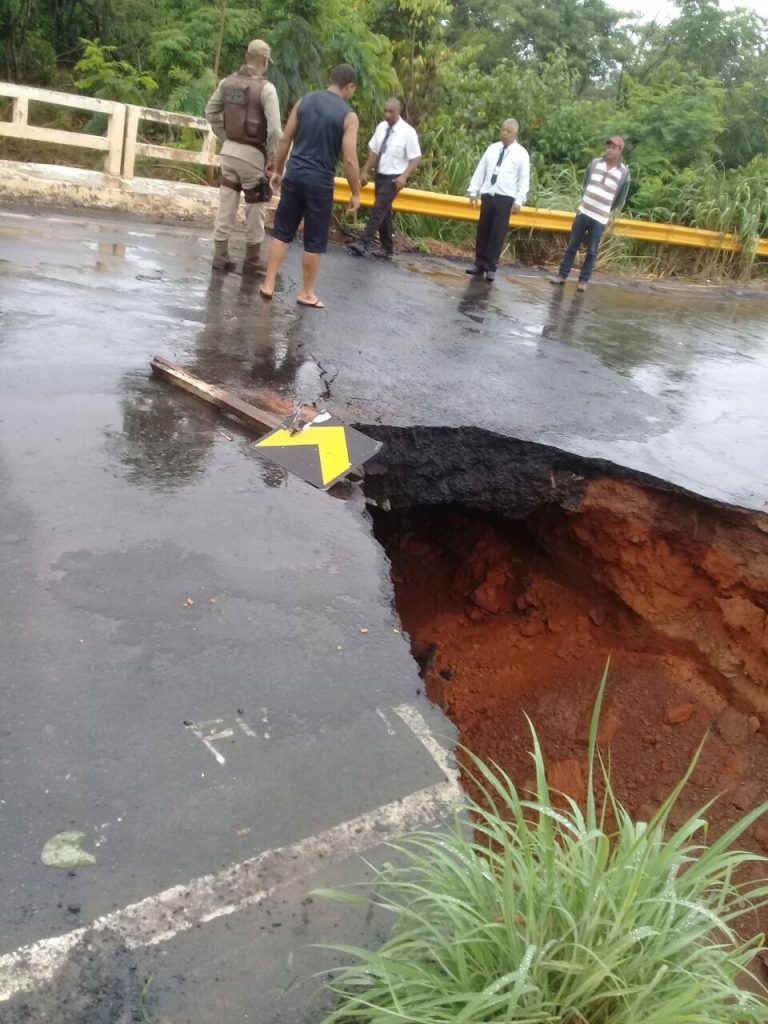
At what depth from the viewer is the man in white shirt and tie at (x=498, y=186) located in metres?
10.5

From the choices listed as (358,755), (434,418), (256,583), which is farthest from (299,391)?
(358,755)

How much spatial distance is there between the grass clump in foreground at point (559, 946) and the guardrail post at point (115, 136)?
10.2 metres

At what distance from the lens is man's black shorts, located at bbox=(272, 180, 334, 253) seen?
7000 mm

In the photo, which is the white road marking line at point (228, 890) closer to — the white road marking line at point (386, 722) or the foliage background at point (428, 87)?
the white road marking line at point (386, 722)

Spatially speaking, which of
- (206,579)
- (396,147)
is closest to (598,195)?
(396,147)

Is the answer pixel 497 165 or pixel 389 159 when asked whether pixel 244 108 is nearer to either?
pixel 389 159

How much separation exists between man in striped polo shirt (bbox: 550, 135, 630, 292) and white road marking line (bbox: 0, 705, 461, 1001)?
32.0ft

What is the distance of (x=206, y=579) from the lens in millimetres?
3414

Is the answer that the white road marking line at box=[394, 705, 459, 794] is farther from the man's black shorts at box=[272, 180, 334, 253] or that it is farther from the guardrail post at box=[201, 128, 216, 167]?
→ the guardrail post at box=[201, 128, 216, 167]

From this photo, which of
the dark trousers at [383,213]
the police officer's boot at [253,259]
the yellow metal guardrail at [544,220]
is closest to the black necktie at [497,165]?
the dark trousers at [383,213]

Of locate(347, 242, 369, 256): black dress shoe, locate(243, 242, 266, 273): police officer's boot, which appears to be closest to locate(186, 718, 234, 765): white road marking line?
locate(243, 242, 266, 273): police officer's boot

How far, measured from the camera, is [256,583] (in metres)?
3.46

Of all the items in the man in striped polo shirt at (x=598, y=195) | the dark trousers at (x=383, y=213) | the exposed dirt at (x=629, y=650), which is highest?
the man in striped polo shirt at (x=598, y=195)

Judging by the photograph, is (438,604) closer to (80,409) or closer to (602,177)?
(80,409)
